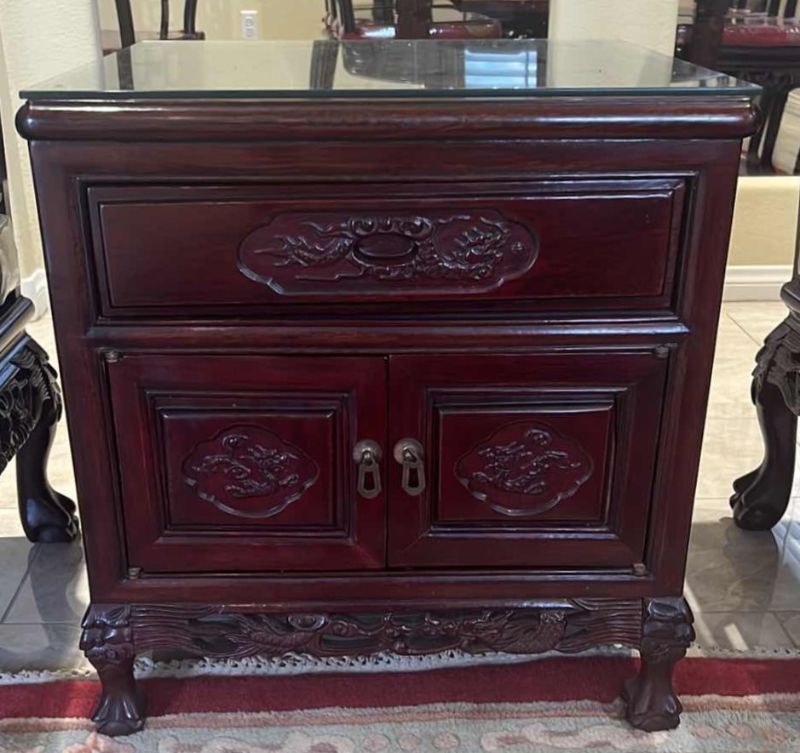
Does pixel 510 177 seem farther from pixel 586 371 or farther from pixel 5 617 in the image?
pixel 5 617

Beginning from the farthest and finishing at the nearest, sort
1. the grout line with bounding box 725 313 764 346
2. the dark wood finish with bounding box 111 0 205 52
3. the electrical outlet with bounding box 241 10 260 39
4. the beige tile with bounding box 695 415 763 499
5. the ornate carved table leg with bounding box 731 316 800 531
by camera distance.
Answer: the electrical outlet with bounding box 241 10 260 39, the dark wood finish with bounding box 111 0 205 52, the grout line with bounding box 725 313 764 346, the beige tile with bounding box 695 415 763 499, the ornate carved table leg with bounding box 731 316 800 531

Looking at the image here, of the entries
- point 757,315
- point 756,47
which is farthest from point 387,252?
point 756,47

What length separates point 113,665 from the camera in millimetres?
1013

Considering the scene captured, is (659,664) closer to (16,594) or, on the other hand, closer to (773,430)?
(773,430)

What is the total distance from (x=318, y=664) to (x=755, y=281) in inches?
63.2

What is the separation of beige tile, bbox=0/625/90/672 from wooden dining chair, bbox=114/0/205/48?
5.40 ft

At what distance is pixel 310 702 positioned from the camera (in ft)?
3.58

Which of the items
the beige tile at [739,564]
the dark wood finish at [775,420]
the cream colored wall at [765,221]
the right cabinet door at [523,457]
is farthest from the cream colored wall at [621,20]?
the right cabinet door at [523,457]

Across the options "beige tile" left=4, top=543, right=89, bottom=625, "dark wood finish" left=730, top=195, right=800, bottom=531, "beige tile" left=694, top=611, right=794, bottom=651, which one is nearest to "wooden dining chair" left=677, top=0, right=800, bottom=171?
"dark wood finish" left=730, top=195, right=800, bottom=531

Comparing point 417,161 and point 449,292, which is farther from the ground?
point 417,161

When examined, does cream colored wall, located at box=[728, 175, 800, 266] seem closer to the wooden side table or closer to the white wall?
A: the white wall

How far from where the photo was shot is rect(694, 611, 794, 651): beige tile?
120 centimetres

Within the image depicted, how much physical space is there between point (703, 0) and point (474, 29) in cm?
55

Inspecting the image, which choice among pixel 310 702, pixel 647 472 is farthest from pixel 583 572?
pixel 310 702
